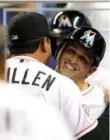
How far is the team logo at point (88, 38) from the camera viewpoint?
164 centimetres

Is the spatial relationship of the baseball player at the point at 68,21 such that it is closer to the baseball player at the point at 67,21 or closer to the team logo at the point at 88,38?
the baseball player at the point at 67,21

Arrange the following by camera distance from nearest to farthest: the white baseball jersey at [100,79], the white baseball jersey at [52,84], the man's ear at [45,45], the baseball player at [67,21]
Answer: the white baseball jersey at [52,84] < the man's ear at [45,45] < the white baseball jersey at [100,79] < the baseball player at [67,21]

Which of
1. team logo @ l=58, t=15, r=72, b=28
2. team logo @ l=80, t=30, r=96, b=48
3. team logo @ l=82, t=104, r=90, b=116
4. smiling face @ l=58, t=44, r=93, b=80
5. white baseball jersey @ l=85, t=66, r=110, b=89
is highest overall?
team logo @ l=80, t=30, r=96, b=48

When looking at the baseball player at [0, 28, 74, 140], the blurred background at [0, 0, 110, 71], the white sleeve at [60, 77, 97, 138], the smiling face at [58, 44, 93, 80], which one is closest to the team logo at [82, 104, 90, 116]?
the white sleeve at [60, 77, 97, 138]

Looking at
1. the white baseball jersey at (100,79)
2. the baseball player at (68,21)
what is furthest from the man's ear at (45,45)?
the baseball player at (68,21)

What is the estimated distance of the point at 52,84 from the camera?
143 cm

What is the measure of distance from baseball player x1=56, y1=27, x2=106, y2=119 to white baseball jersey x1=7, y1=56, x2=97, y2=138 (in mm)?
152

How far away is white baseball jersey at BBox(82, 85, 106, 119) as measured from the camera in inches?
62.5

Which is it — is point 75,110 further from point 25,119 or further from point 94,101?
point 25,119

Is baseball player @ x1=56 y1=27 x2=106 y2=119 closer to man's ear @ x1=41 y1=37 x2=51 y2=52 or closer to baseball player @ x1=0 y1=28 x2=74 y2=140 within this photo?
man's ear @ x1=41 y1=37 x2=51 y2=52

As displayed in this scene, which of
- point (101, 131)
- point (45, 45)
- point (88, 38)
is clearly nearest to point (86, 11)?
point (88, 38)

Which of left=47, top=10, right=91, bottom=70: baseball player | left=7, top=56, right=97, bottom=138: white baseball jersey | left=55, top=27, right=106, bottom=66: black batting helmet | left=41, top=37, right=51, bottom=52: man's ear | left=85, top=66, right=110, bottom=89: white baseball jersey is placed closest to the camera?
left=7, top=56, right=97, bottom=138: white baseball jersey

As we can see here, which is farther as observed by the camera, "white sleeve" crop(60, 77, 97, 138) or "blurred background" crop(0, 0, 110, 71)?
"blurred background" crop(0, 0, 110, 71)

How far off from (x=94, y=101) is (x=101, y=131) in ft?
0.36
